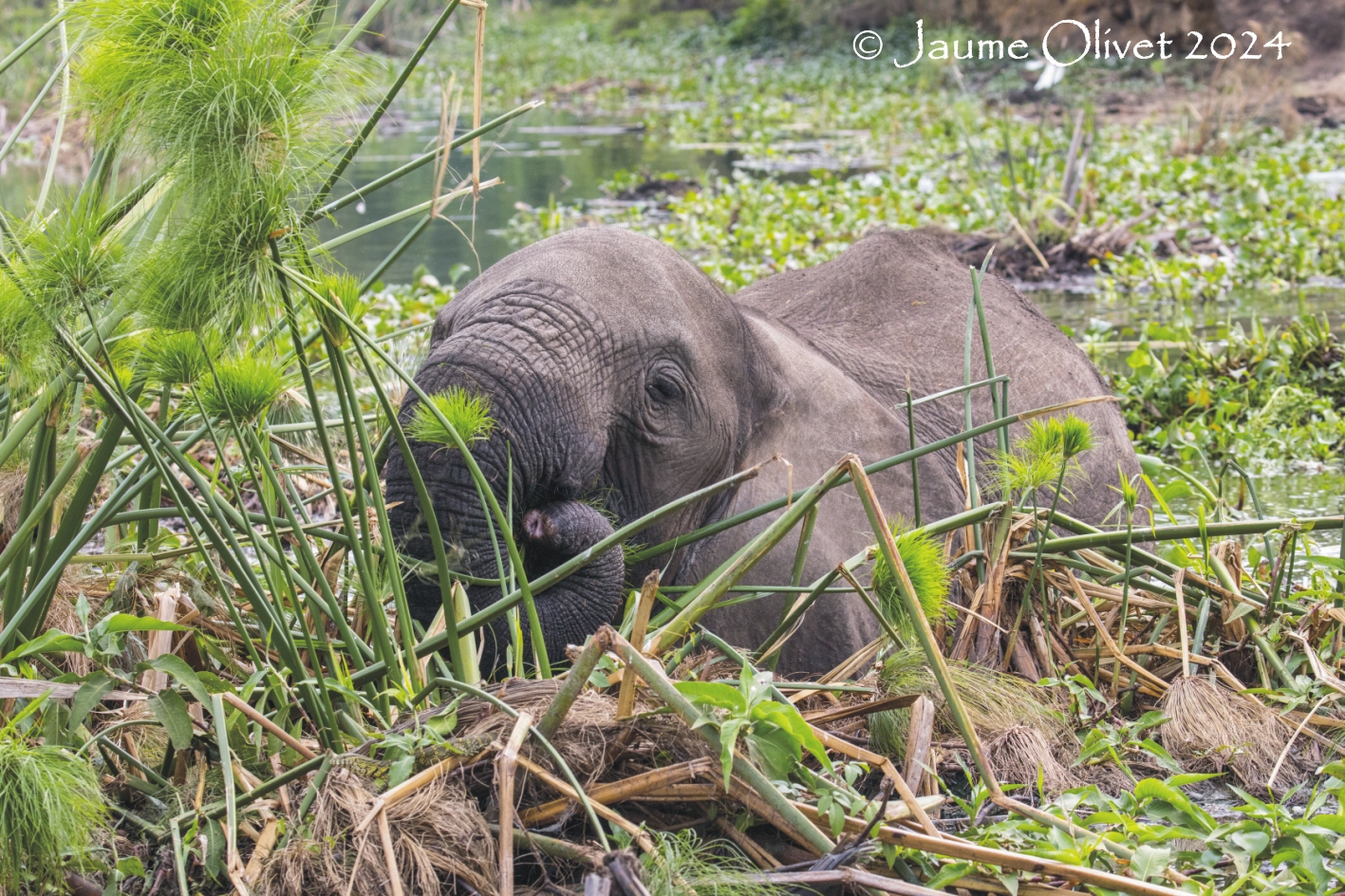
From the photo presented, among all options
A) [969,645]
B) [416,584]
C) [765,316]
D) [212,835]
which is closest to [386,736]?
[212,835]

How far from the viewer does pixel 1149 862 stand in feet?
5.59

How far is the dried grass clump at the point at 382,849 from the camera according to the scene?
66.3 inches

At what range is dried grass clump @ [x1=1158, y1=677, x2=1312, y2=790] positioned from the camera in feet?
7.79

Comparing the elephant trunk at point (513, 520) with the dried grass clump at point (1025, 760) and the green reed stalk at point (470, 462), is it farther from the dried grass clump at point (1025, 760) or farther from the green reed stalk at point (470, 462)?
the dried grass clump at point (1025, 760)

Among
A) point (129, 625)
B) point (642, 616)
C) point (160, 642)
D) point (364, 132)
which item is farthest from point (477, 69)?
point (160, 642)

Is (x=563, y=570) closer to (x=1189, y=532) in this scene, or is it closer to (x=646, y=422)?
(x=1189, y=532)

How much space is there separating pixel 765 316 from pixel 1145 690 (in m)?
1.57

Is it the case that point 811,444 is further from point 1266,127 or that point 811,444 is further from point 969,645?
point 1266,127

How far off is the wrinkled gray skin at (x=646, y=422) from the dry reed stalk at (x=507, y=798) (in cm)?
78

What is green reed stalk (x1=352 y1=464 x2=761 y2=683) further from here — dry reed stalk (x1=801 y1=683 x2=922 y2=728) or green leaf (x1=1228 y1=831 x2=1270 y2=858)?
green leaf (x1=1228 y1=831 x2=1270 y2=858)

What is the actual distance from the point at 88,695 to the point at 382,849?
0.45m

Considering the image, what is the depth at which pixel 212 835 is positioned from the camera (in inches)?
69.9

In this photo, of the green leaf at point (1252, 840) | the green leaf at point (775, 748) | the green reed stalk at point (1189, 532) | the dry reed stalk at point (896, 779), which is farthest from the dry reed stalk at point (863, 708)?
the green reed stalk at point (1189, 532)

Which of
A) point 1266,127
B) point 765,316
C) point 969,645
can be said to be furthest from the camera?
point 1266,127
